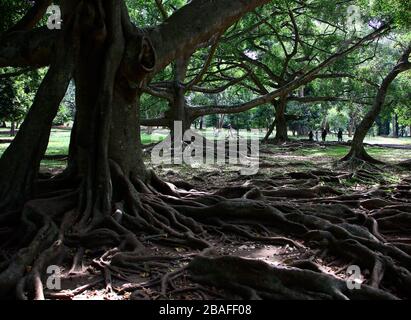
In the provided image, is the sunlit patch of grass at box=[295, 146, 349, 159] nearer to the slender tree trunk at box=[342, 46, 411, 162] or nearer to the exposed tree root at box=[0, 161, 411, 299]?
the slender tree trunk at box=[342, 46, 411, 162]

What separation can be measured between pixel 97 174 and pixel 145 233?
990mm

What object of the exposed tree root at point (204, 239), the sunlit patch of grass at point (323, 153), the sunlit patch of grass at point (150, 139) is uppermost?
the sunlit patch of grass at point (150, 139)

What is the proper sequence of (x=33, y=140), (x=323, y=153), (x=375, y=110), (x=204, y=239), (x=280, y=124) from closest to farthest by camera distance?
(x=204, y=239) → (x=33, y=140) → (x=375, y=110) → (x=323, y=153) → (x=280, y=124)

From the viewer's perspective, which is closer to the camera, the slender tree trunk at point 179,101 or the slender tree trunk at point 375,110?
the slender tree trunk at point 375,110

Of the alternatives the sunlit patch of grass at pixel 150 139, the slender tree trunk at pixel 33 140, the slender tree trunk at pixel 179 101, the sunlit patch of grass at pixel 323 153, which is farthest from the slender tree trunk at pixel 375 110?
the sunlit patch of grass at pixel 150 139

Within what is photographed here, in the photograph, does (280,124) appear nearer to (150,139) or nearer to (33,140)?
(150,139)

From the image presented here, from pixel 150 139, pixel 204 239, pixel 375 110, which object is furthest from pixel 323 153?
pixel 150 139

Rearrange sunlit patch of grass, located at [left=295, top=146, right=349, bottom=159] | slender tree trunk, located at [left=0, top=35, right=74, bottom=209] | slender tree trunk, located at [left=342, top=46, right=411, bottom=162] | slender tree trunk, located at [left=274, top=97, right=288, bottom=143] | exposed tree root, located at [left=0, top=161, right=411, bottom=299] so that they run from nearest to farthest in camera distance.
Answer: exposed tree root, located at [left=0, top=161, right=411, bottom=299] → slender tree trunk, located at [left=0, top=35, right=74, bottom=209] → slender tree trunk, located at [left=342, top=46, right=411, bottom=162] → sunlit patch of grass, located at [left=295, top=146, right=349, bottom=159] → slender tree trunk, located at [left=274, top=97, right=288, bottom=143]

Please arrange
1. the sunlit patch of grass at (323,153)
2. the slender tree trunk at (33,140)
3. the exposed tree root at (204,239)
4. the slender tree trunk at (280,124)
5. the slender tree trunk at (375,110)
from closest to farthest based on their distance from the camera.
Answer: the exposed tree root at (204,239) → the slender tree trunk at (33,140) → the slender tree trunk at (375,110) → the sunlit patch of grass at (323,153) → the slender tree trunk at (280,124)

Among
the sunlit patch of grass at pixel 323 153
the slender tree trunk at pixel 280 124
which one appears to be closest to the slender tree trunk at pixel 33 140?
the sunlit patch of grass at pixel 323 153

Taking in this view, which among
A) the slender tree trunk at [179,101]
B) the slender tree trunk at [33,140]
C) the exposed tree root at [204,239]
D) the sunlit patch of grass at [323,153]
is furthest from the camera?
the sunlit patch of grass at [323,153]

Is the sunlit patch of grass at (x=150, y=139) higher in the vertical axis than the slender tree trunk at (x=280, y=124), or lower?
lower

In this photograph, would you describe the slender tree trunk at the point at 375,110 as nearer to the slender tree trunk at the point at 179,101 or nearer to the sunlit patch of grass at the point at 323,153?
the sunlit patch of grass at the point at 323,153

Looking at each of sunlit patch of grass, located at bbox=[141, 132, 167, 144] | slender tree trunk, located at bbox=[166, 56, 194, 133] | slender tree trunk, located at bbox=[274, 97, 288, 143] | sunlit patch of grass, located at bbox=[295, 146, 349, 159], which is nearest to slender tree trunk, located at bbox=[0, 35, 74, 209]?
slender tree trunk, located at bbox=[166, 56, 194, 133]
